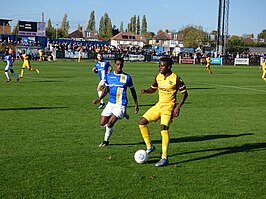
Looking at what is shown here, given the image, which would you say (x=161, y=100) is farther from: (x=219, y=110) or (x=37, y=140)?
(x=219, y=110)

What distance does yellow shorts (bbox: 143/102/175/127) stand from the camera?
8383 mm

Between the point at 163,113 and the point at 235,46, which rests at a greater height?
the point at 235,46

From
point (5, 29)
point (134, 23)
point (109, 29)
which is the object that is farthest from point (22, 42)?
point (134, 23)

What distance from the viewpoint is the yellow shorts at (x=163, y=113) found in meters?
8.38

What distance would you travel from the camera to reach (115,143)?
33.5 feet

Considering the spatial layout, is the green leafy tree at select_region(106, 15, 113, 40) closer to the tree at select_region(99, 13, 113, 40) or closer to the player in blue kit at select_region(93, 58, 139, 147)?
the tree at select_region(99, 13, 113, 40)

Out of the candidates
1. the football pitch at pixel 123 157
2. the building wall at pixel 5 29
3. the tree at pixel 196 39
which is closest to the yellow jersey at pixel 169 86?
the football pitch at pixel 123 157

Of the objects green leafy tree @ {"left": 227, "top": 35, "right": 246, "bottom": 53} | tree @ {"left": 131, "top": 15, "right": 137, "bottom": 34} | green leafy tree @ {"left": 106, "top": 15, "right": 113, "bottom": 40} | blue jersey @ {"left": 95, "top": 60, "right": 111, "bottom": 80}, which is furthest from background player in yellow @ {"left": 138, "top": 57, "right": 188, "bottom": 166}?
tree @ {"left": 131, "top": 15, "right": 137, "bottom": 34}

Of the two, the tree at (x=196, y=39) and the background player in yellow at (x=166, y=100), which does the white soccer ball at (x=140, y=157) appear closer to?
the background player in yellow at (x=166, y=100)

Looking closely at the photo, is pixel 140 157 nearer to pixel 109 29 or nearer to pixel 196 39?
pixel 196 39

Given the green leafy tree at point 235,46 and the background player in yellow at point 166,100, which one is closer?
the background player in yellow at point 166,100

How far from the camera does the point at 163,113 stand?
27.7ft

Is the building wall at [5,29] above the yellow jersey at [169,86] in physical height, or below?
above

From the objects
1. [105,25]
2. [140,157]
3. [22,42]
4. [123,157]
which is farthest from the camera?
[105,25]
